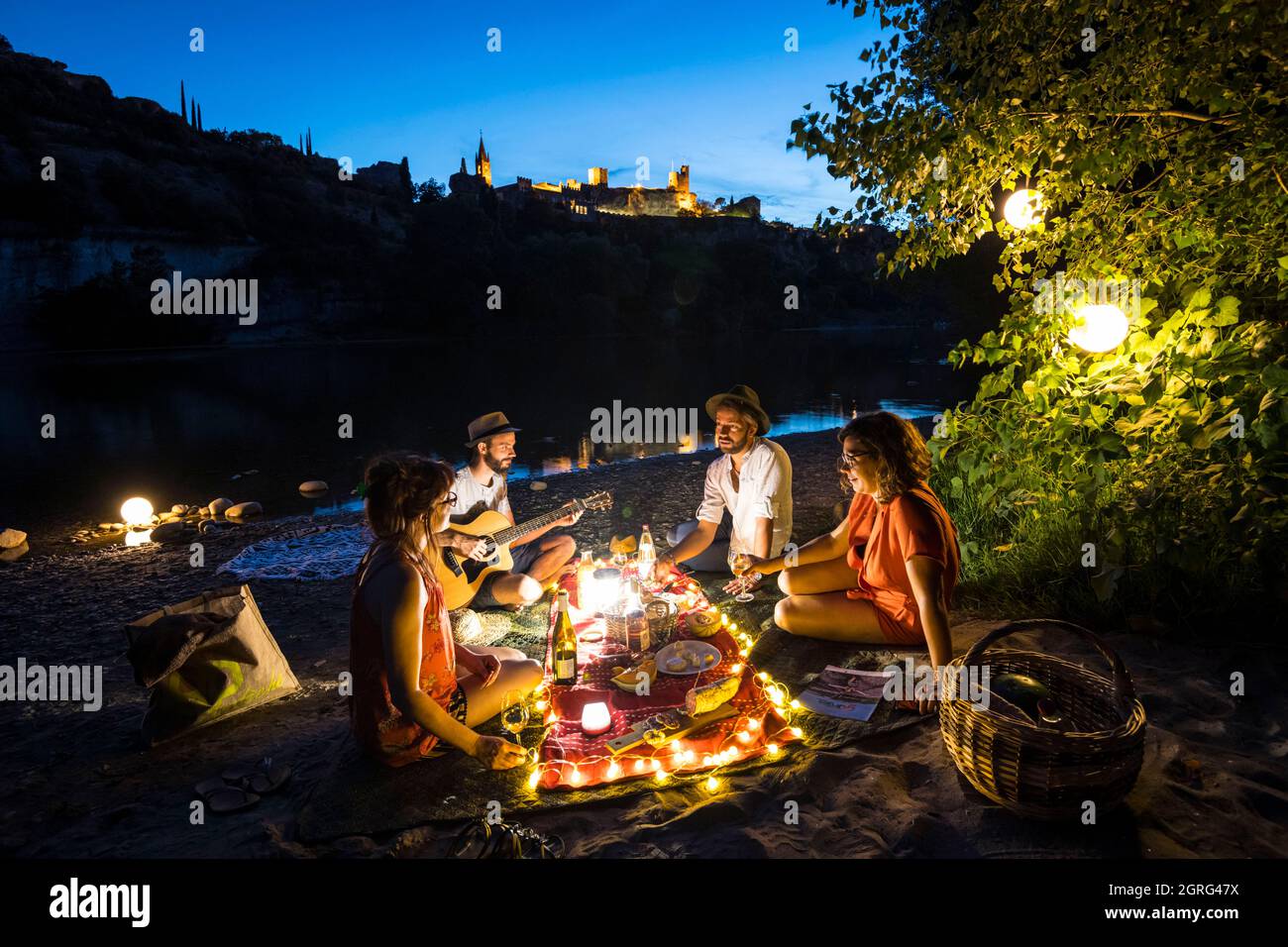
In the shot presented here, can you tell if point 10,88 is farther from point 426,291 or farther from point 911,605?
point 911,605

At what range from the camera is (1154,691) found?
395 cm

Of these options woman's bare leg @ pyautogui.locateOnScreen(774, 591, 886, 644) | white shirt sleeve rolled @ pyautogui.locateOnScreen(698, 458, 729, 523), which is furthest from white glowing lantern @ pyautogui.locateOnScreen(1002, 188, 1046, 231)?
woman's bare leg @ pyautogui.locateOnScreen(774, 591, 886, 644)

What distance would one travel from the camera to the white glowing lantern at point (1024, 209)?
5227 mm

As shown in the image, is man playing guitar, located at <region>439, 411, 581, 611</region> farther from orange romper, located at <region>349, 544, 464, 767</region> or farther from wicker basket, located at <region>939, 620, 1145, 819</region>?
wicker basket, located at <region>939, 620, 1145, 819</region>

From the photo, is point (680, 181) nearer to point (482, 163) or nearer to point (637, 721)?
point (482, 163)

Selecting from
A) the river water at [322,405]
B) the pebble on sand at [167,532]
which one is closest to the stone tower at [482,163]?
the river water at [322,405]

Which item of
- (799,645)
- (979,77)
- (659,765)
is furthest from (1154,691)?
(979,77)

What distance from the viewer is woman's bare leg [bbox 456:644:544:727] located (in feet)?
12.9

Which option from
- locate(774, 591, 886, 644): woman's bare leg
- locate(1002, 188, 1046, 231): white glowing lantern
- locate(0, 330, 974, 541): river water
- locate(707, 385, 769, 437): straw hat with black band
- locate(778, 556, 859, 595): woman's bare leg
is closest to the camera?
locate(774, 591, 886, 644): woman's bare leg

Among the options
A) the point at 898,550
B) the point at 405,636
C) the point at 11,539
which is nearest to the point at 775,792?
the point at 898,550

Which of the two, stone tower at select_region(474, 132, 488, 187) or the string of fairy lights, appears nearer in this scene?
the string of fairy lights

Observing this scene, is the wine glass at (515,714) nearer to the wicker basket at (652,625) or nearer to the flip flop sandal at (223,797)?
the wicker basket at (652,625)

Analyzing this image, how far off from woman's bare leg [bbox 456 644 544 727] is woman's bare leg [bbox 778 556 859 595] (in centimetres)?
206
